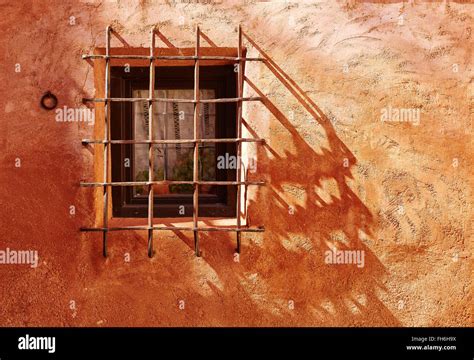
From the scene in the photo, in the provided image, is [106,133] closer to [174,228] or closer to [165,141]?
[165,141]

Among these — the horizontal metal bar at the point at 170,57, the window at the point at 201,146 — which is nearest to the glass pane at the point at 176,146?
the window at the point at 201,146

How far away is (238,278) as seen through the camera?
5.58 feet

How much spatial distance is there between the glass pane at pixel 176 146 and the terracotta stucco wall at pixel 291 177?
0.40 m

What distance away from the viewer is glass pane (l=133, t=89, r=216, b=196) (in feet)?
6.79

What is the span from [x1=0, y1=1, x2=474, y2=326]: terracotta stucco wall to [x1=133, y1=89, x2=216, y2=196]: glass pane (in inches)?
15.8

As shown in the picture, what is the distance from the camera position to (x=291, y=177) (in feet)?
5.57

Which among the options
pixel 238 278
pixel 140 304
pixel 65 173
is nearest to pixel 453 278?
pixel 238 278

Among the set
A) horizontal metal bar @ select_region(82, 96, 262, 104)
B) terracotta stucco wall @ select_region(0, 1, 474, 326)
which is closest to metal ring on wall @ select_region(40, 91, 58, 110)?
terracotta stucco wall @ select_region(0, 1, 474, 326)

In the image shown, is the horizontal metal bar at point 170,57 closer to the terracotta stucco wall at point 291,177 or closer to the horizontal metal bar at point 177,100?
the terracotta stucco wall at point 291,177

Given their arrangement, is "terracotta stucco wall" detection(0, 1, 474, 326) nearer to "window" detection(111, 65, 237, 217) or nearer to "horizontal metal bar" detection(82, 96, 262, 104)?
"horizontal metal bar" detection(82, 96, 262, 104)

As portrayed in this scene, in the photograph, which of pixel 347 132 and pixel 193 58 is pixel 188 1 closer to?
pixel 193 58

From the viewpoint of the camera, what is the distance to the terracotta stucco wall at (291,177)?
5.53 feet

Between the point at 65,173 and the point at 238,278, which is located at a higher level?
the point at 65,173
